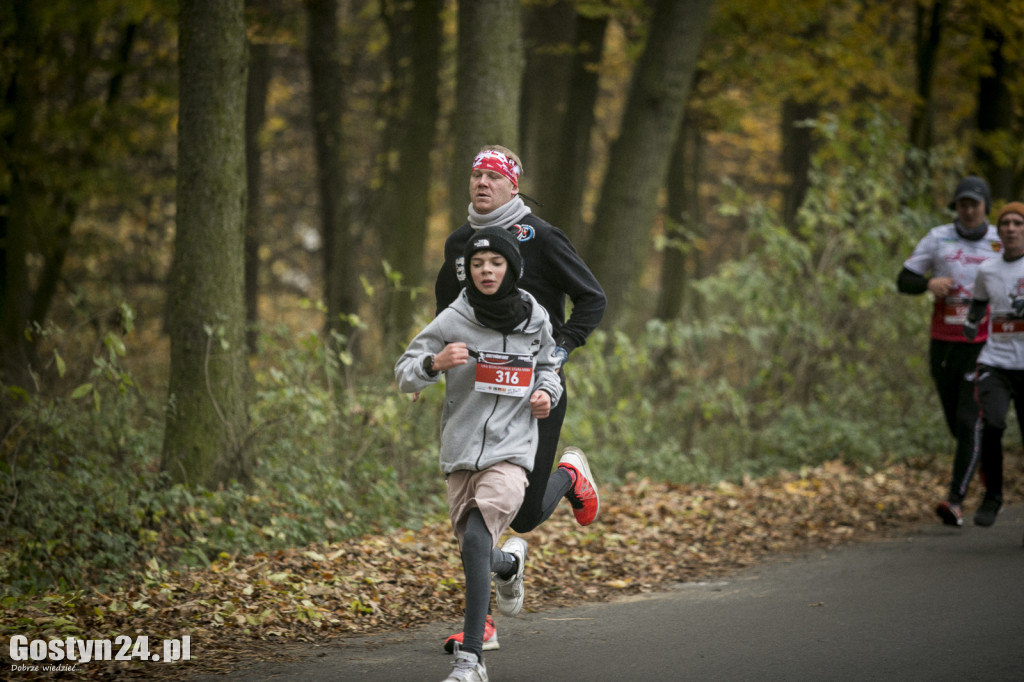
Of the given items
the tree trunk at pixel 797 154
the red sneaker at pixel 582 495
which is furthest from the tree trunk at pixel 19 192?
the tree trunk at pixel 797 154

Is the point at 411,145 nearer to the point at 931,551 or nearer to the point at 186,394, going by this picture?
the point at 186,394

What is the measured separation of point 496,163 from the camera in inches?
194

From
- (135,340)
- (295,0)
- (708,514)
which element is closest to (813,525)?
(708,514)

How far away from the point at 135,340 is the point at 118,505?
12.5m

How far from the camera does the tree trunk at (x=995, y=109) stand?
48.4 feet

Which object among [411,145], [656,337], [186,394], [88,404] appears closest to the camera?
[186,394]

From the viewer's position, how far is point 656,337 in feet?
37.6

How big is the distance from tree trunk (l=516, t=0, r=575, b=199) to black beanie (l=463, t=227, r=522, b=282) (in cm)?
1177

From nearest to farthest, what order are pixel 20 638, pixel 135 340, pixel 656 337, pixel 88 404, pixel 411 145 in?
pixel 20 638 → pixel 88 404 → pixel 656 337 → pixel 411 145 → pixel 135 340

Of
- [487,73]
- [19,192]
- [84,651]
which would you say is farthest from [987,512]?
[19,192]

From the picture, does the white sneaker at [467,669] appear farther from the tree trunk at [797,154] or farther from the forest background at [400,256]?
the tree trunk at [797,154]

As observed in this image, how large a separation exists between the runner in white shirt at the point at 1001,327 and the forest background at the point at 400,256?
3.49 m

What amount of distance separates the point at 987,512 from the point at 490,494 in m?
4.98

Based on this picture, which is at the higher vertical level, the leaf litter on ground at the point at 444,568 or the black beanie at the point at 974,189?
the black beanie at the point at 974,189
